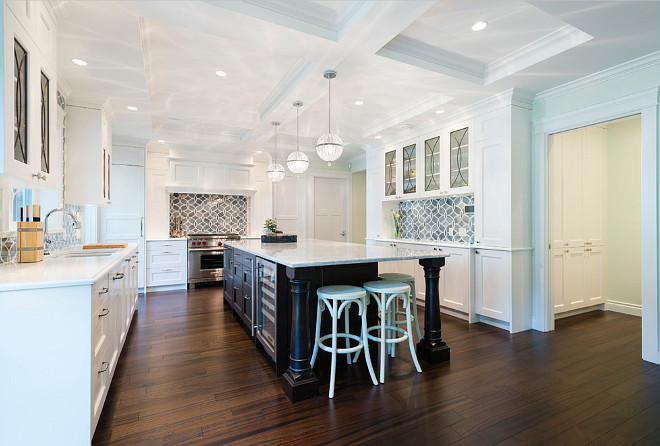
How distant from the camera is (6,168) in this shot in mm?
1568

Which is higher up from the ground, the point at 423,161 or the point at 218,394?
the point at 423,161

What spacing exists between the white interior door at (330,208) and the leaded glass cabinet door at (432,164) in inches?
132

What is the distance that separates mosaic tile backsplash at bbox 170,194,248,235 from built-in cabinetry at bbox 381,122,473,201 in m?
3.14

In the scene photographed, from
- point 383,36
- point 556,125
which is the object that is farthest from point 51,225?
point 556,125

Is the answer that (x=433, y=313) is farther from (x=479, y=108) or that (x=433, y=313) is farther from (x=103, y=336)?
(x=479, y=108)

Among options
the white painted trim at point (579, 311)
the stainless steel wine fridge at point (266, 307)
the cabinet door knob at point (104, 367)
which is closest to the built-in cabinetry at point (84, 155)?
the stainless steel wine fridge at point (266, 307)

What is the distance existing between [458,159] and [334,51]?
2.31 m

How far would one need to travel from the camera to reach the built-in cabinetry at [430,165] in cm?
419

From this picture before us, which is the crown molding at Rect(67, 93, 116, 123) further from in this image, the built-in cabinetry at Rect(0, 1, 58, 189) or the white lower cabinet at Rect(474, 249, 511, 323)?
the white lower cabinet at Rect(474, 249, 511, 323)

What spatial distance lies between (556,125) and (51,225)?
16.9ft

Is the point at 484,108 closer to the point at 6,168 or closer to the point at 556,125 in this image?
the point at 556,125

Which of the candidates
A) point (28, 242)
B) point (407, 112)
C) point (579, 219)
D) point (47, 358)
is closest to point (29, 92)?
point (28, 242)

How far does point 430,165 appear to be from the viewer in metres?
4.68

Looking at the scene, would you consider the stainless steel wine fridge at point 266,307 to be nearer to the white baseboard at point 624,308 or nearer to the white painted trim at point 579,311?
the white painted trim at point 579,311
